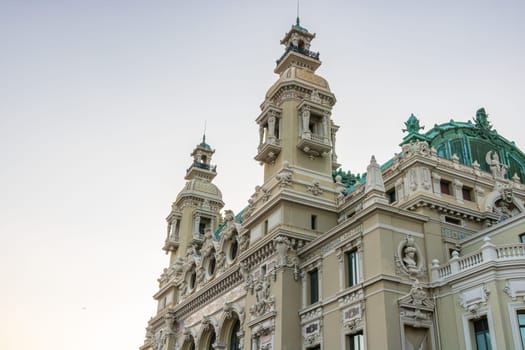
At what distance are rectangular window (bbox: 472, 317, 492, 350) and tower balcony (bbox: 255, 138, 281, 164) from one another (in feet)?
68.5

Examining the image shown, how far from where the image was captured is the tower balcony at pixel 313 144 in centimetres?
4553

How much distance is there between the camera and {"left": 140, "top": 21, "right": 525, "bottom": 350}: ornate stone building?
3097 centimetres

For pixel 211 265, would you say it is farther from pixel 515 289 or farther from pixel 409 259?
pixel 515 289

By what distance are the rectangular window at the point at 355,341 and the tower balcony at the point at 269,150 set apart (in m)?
17.2

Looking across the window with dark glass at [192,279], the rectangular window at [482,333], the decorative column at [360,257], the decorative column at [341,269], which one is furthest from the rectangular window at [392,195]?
the window with dark glass at [192,279]

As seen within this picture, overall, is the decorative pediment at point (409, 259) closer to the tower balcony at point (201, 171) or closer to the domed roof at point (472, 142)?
the domed roof at point (472, 142)

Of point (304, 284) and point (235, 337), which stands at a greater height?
point (304, 284)

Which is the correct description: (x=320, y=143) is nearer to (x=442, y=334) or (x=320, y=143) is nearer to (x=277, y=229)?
(x=277, y=229)

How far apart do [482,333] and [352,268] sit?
26.4 feet

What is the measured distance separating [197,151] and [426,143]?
38.5 m

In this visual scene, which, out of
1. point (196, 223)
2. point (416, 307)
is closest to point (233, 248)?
point (196, 223)

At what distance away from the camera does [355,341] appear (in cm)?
3322

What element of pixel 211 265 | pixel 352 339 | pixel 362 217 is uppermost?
pixel 211 265

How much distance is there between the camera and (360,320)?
1286 inches
